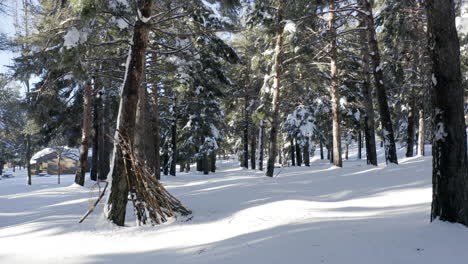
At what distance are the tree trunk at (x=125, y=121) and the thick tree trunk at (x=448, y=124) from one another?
4923mm

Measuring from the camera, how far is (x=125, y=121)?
5902mm


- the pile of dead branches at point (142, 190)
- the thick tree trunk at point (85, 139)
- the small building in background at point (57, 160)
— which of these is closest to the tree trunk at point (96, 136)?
the thick tree trunk at point (85, 139)

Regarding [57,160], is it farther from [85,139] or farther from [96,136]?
[85,139]

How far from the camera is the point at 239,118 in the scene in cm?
2944

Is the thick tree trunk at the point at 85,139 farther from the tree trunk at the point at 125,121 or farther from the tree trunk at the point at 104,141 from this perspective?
the tree trunk at the point at 125,121

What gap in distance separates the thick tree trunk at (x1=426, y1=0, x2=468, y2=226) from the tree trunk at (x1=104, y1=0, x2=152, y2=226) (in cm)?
492

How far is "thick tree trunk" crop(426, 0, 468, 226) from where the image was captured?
12.0 feet

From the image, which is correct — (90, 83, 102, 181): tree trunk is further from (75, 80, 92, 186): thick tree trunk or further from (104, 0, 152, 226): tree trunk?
(104, 0, 152, 226): tree trunk

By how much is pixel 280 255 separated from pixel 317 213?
2462 mm

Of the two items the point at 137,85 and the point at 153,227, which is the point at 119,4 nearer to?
the point at 137,85

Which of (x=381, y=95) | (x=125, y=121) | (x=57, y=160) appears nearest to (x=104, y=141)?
(x=125, y=121)

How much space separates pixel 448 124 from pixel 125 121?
524 centimetres

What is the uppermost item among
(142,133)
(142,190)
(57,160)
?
(142,133)

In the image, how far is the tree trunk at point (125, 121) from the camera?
5.71 metres
